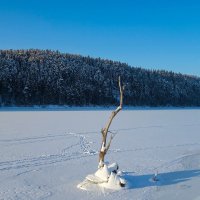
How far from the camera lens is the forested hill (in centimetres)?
7784

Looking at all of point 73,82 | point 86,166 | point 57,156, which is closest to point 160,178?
point 86,166

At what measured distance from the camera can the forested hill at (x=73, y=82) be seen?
255 feet

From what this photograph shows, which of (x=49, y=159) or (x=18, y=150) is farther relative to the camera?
(x=18, y=150)

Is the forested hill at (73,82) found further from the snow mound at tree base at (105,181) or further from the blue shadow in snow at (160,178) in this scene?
the snow mound at tree base at (105,181)

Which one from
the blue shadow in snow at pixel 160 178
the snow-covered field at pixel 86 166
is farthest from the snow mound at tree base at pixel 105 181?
the blue shadow in snow at pixel 160 178

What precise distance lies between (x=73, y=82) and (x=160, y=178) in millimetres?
82627

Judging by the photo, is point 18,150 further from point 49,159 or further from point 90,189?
point 90,189

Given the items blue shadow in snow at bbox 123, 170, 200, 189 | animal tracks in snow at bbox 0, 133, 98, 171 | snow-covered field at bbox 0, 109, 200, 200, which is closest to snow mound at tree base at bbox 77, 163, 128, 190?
snow-covered field at bbox 0, 109, 200, 200

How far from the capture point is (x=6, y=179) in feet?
36.7

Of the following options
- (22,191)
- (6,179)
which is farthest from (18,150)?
(22,191)

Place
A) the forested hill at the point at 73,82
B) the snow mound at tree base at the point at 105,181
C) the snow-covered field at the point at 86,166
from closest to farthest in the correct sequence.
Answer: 1. the snow-covered field at the point at 86,166
2. the snow mound at tree base at the point at 105,181
3. the forested hill at the point at 73,82

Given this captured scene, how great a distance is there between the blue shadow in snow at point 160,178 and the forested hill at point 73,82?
2322 inches

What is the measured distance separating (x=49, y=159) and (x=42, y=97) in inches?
2586

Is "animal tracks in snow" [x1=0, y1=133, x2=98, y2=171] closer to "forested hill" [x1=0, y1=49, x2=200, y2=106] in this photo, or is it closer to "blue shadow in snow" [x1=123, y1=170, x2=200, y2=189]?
"blue shadow in snow" [x1=123, y1=170, x2=200, y2=189]
